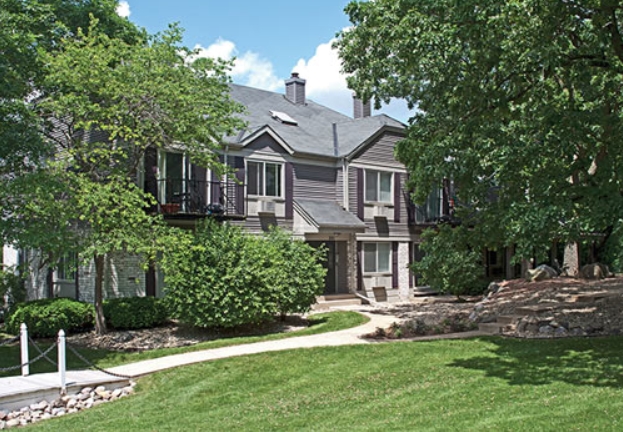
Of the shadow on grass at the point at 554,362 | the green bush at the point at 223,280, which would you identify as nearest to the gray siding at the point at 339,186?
the green bush at the point at 223,280

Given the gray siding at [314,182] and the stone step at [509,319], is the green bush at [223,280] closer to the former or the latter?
the stone step at [509,319]

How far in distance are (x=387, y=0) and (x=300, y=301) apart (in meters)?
8.35

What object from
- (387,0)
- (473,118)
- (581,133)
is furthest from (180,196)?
(581,133)

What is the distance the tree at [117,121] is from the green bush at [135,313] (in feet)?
2.39

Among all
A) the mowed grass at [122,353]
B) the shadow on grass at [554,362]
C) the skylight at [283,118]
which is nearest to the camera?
the shadow on grass at [554,362]

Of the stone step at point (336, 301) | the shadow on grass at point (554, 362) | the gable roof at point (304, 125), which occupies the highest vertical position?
the gable roof at point (304, 125)

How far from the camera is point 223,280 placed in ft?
53.7

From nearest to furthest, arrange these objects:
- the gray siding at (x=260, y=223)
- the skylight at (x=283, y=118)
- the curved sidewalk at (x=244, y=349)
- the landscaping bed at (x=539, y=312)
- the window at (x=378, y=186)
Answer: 1. the curved sidewalk at (x=244, y=349)
2. the landscaping bed at (x=539, y=312)
3. the gray siding at (x=260, y=223)
4. the window at (x=378, y=186)
5. the skylight at (x=283, y=118)

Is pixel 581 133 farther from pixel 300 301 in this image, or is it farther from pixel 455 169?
pixel 300 301

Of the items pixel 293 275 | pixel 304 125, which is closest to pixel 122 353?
pixel 293 275

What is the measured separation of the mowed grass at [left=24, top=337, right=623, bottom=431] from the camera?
8.21m

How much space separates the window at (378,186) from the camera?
1012 inches

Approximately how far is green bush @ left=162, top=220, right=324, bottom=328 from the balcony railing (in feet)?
7.97

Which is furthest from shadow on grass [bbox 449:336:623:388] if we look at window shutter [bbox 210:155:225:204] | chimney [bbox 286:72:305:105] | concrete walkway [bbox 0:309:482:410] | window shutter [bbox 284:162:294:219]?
chimney [bbox 286:72:305:105]
